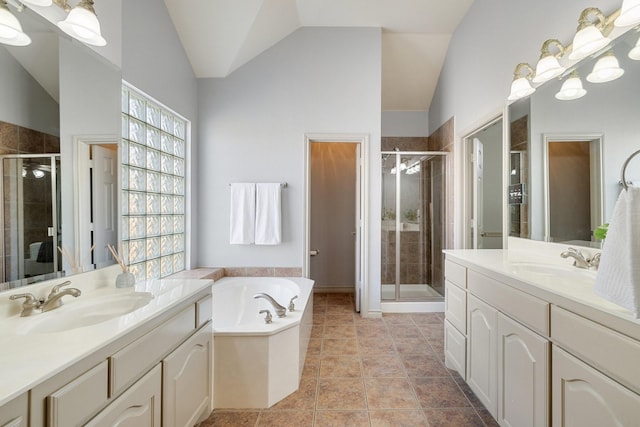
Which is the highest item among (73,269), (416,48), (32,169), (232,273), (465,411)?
(416,48)

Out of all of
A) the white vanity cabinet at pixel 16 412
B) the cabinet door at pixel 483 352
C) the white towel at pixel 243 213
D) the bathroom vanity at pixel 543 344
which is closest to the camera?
the white vanity cabinet at pixel 16 412

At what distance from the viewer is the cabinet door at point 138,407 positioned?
0.83 m

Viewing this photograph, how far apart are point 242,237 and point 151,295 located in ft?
5.19

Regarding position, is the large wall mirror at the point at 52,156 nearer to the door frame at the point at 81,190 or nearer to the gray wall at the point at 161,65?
the door frame at the point at 81,190

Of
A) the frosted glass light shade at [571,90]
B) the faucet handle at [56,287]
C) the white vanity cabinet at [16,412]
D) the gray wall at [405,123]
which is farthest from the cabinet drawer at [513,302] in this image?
the gray wall at [405,123]

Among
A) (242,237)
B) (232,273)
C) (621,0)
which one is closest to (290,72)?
(242,237)

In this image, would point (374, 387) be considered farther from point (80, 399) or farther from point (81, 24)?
point (81, 24)

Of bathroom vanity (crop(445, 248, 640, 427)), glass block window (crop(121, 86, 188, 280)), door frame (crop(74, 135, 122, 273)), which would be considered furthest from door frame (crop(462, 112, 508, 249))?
door frame (crop(74, 135, 122, 273))

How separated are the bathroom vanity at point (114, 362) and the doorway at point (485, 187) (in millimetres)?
2227

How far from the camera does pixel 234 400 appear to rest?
1.61 meters

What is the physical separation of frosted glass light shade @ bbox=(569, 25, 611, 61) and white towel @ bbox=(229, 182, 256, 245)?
2.53 m

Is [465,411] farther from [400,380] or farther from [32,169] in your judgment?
[32,169]

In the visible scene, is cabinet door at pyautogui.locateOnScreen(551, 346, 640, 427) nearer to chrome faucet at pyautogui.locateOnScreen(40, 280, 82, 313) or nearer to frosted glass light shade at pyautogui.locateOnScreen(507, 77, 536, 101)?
frosted glass light shade at pyautogui.locateOnScreen(507, 77, 536, 101)

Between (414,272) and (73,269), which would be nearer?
(73,269)
